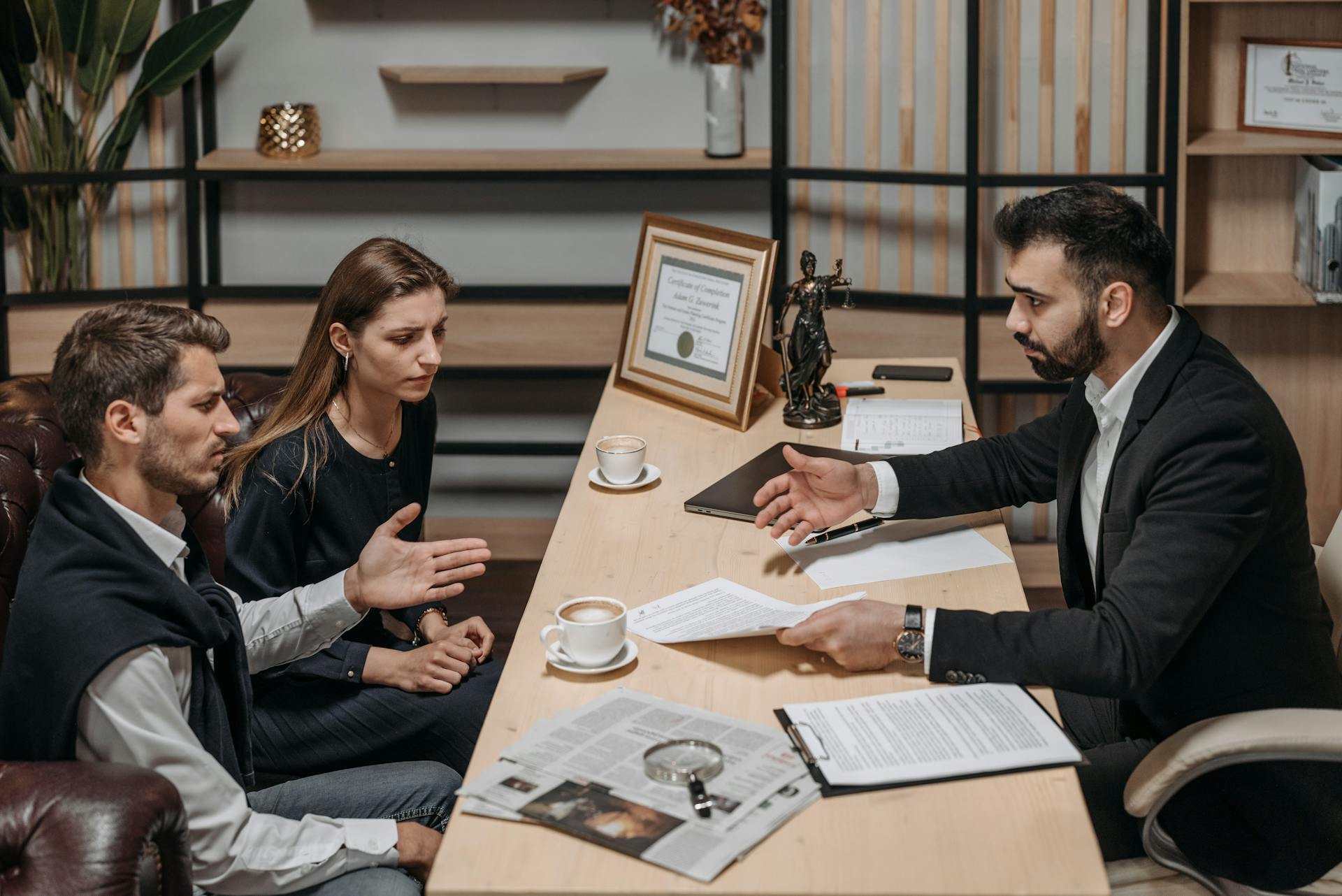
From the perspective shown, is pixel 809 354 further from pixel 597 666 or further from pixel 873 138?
pixel 873 138

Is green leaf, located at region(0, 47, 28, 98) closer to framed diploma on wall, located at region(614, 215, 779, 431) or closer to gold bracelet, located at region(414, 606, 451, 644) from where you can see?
framed diploma on wall, located at region(614, 215, 779, 431)

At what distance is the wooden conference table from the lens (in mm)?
1336

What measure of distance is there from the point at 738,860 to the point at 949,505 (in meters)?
1.04

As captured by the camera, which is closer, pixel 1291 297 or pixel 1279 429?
pixel 1279 429

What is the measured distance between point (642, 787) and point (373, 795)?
67cm

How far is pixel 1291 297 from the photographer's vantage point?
3576 millimetres

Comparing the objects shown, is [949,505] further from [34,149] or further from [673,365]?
[34,149]

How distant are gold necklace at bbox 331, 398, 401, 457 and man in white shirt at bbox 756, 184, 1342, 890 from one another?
936mm

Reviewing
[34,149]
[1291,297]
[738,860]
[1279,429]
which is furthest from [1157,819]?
[34,149]

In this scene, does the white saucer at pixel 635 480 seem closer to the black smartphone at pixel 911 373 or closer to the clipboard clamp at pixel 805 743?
the black smartphone at pixel 911 373

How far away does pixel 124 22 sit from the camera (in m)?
3.66

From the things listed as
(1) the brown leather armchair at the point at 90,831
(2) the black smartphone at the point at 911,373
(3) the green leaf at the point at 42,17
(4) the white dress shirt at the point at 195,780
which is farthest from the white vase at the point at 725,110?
(1) the brown leather armchair at the point at 90,831

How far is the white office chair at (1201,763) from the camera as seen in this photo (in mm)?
1615

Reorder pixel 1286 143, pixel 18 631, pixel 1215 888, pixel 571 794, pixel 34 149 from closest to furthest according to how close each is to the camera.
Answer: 1. pixel 571 794
2. pixel 18 631
3. pixel 1215 888
4. pixel 1286 143
5. pixel 34 149
